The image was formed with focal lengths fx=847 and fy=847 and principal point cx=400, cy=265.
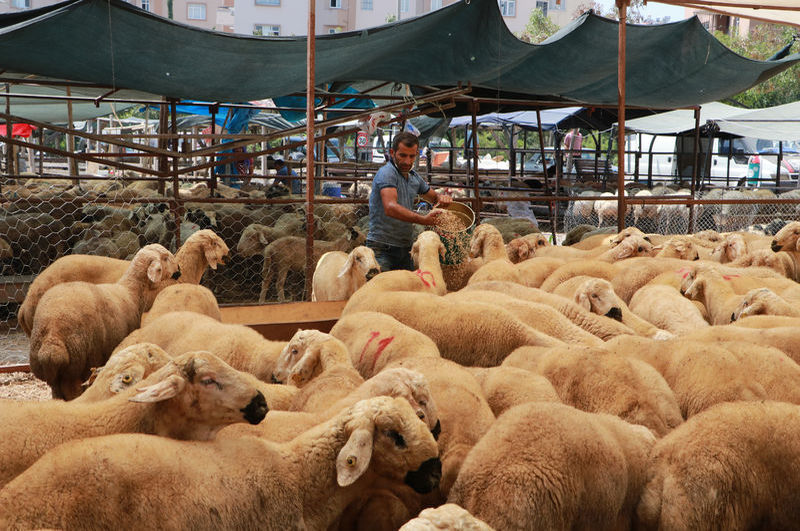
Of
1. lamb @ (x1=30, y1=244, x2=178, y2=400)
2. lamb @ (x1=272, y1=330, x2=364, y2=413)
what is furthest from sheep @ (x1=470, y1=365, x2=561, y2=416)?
lamb @ (x1=30, y1=244, x2=178, y2=400)

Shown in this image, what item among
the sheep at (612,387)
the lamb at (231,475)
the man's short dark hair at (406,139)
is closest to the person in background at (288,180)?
the man's short dark hair at (406,139)

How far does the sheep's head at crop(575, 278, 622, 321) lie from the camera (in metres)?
6.20

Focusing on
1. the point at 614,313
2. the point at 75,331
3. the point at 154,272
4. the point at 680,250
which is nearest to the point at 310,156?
the point at 154,272

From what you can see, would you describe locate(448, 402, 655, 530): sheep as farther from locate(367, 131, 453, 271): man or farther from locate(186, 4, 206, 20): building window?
locate(186, 4, 206, 20): building window

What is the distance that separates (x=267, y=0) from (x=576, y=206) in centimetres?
4537

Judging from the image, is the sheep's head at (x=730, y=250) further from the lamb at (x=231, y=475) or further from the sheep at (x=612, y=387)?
the lamb at (x=231, y=475)

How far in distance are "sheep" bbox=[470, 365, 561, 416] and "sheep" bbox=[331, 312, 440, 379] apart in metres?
0.52

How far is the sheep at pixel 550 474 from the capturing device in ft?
10.2

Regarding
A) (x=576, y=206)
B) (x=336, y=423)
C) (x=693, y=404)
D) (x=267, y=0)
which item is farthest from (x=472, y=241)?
(x=267, y=0)

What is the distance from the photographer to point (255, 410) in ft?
11.8

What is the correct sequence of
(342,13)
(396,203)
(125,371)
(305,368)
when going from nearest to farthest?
(125,371)
(305,368)
(396,203)
(342,13)

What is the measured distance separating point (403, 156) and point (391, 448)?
464 centimetres

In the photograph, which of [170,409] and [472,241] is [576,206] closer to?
[472,241]

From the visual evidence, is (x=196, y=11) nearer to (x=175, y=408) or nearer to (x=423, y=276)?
(x=423, y=276)
